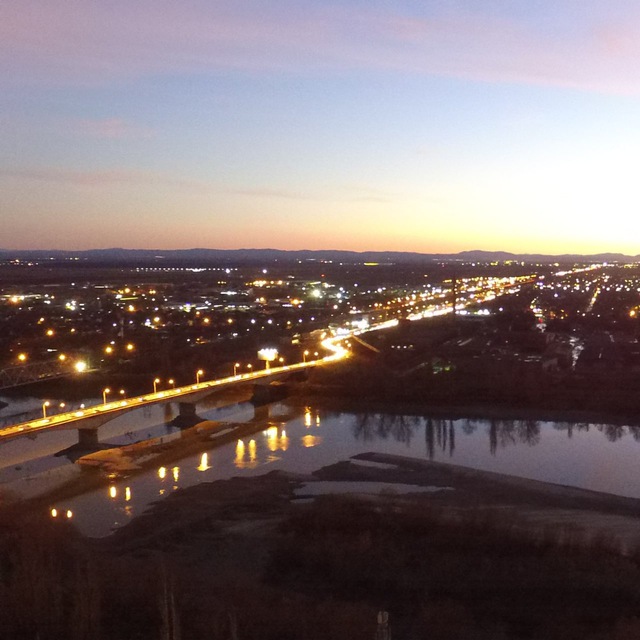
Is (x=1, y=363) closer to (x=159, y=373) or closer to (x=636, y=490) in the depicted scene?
(x=159, y=373)

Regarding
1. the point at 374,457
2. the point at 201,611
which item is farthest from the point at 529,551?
the point at 374,457

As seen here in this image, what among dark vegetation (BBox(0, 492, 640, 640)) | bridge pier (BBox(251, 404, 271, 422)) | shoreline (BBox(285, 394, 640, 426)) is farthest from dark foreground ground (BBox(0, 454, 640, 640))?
shoreline (BBox(285, 394, 640, 426))

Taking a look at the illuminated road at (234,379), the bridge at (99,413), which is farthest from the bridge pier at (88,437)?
the illuminated road at (234,379)

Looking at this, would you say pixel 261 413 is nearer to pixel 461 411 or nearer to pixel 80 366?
pixel 461 411

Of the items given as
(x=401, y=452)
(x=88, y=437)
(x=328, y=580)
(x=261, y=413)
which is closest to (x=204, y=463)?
(x=88, y=437)

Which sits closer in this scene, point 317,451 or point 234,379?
point 317,451

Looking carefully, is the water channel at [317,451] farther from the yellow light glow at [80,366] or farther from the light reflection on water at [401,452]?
the yellow light glow at [80,366]
